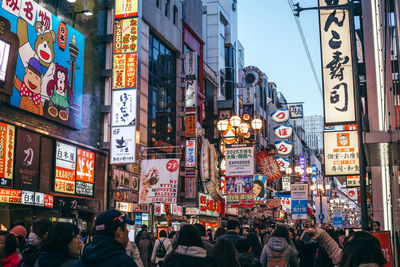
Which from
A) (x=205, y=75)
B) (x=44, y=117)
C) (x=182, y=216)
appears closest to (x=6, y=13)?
(x=44, y=117)

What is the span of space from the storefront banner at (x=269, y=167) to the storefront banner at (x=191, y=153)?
4341mm

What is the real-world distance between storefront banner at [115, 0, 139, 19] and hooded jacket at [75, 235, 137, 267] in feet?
80.6

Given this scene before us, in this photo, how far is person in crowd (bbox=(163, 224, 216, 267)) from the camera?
22.2 feet

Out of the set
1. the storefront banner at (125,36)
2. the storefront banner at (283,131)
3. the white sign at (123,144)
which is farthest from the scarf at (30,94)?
the storefront banner at (283,131)

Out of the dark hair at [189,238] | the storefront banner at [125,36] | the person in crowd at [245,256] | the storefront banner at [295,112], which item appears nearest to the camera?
the dark hair at [189,238]

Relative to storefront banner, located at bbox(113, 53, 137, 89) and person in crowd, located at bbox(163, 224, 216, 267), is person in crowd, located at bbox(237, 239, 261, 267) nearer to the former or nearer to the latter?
person in crowd, located at bbox(163, 224, 216, 267)

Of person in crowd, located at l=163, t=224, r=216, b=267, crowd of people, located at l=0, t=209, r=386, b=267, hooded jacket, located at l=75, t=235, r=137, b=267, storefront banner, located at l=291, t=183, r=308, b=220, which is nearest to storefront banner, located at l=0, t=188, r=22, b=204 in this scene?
crowd of people, located at l=0, t=209, r=386, b=267

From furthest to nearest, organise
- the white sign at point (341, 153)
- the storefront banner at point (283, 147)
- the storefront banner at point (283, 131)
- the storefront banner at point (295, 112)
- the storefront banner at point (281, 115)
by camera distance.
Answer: the storefront banner at point (295, 112) → the storefront banner at point (283, 131) → the storefront banner at point (283, 147) → the storefront banner at point (281, 115) → the white sign at point (341, 153)

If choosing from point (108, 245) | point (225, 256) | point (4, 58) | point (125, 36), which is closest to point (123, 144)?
point (125, 36)

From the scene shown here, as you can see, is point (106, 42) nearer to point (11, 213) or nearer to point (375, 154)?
point (11, 213)

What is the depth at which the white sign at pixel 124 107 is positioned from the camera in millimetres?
26891

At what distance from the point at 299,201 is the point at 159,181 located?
1558 centimetres

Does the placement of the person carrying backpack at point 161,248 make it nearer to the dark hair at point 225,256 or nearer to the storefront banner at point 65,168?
the dark hair at point 225,256

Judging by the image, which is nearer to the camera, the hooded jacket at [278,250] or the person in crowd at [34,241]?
the person in crowd at [34,241]
